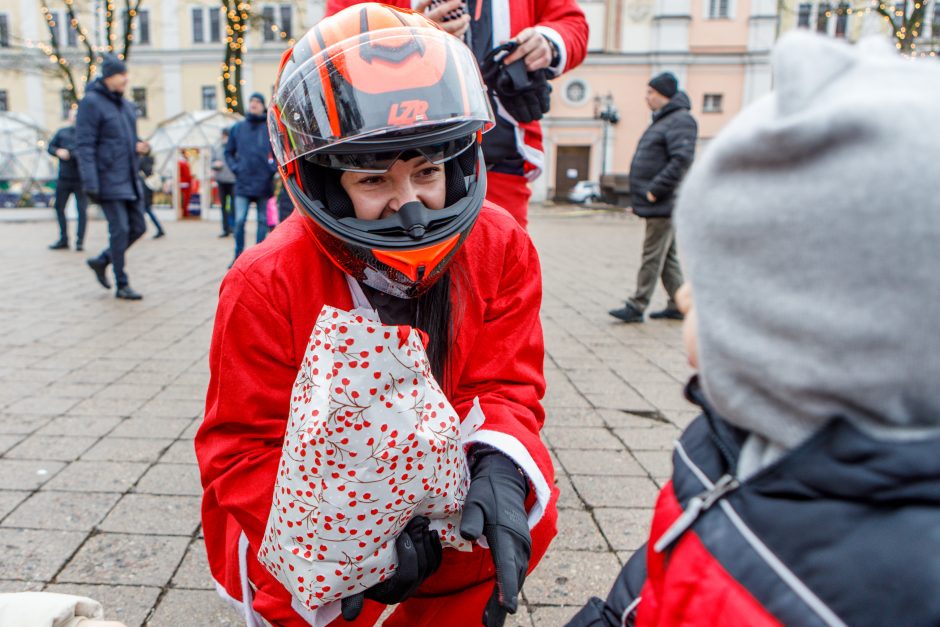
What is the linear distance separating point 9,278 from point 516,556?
26.4ft

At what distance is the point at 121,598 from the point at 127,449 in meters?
1.17

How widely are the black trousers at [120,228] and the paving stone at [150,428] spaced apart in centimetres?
337

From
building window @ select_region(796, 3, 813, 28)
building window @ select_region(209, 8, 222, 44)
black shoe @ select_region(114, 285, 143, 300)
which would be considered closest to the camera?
black shoe @ select_region(114, 285, 143, 300)

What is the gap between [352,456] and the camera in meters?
1.33

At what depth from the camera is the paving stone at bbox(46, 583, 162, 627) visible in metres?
2.05

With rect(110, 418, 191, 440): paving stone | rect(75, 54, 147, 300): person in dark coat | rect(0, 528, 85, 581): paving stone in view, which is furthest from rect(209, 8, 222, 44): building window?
rect(0, 528, 85, 581): paving stone

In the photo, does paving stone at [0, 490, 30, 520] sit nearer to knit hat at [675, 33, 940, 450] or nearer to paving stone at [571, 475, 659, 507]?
paving stone at [571, 475, 659, 507]

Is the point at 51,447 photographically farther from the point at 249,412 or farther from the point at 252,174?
the point at 252,174

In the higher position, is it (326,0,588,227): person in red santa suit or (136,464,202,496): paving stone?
(326,0,588,227): person in red santa suit

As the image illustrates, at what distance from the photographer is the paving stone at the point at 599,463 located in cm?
300

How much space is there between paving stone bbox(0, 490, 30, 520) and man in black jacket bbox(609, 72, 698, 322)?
4296 millimetres

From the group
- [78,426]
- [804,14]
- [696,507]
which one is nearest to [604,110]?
[804,14]

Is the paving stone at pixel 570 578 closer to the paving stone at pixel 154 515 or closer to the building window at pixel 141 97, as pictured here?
the paving stone at pixel 154 515

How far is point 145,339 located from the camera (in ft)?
16.8
